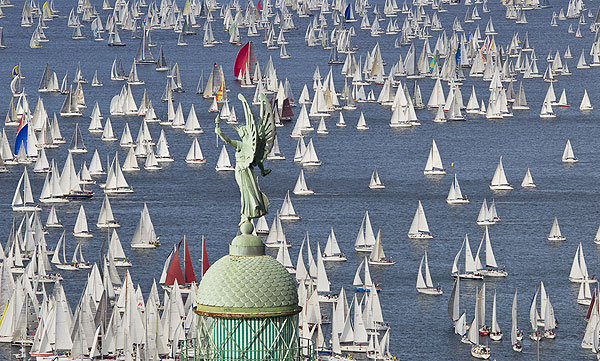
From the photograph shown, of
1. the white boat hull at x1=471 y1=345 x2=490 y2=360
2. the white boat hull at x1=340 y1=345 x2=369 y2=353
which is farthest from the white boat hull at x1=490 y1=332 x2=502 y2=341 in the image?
the white boat hull at x1=340 y1=345 x2=369 y2=353

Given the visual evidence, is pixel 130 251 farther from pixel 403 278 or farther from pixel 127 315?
pixel 127 315

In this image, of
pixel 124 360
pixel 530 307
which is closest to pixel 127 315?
pixel 124 360

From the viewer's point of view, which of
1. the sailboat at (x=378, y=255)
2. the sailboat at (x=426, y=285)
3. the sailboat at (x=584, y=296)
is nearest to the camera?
the sailboat at (x=584, y=296)

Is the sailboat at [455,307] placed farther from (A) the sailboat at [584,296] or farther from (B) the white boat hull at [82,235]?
(B) the white boat hull at [82,235]

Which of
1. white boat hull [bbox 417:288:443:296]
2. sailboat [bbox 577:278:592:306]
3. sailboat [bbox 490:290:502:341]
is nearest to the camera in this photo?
sailboat [bbox 490:290:502:341]

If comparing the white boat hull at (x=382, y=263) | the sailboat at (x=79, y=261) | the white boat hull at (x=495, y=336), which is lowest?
the white boat hull at (x=495, y=336)

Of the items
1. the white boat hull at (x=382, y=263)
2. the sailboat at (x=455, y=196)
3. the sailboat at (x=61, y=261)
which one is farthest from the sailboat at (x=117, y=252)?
the sailboat at (x=455, y=196)

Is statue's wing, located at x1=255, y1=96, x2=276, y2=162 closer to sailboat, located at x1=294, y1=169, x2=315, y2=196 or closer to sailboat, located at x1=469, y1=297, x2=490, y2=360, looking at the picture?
sailboat, located at x1=469, y1=297, x2=490, y2=360

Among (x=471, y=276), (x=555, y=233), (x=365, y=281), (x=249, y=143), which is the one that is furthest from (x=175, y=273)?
(x=249, y=143)
